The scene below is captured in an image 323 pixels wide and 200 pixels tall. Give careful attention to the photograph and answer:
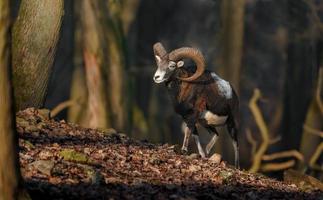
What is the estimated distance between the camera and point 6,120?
10.8 m

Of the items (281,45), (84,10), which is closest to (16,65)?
(84,10)

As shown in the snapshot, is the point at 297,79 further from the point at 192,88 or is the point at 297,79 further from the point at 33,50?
the point at 33,50

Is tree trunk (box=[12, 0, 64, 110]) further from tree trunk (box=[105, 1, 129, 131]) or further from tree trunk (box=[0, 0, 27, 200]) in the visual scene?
tree trunk (box=[105, 1, 129, 131])

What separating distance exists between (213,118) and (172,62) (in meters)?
1.38

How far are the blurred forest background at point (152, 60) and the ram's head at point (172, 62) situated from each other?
74.0 inches

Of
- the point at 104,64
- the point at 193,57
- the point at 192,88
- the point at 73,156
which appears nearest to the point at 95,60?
the point at 104,64

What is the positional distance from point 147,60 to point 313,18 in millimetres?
11017

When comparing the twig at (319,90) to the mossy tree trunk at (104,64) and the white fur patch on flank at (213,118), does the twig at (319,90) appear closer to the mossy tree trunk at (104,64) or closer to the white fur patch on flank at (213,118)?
the mossy tree trunk at (104,64)

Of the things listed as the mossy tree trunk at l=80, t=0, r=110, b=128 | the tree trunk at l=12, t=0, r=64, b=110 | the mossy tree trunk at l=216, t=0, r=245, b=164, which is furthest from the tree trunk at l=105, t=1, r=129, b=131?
the tree trunk at l=12, t=0, r=64, b=110

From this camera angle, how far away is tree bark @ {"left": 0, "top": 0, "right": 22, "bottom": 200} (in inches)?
426

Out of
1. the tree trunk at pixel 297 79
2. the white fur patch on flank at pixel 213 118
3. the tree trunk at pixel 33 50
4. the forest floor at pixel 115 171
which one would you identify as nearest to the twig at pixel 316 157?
the tree trunk at pixel 297 79

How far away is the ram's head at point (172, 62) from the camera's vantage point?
62.1 feet

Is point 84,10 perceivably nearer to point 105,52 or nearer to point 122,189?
point 105,52

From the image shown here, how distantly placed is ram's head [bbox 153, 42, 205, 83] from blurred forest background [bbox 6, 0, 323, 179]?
6.16ft
